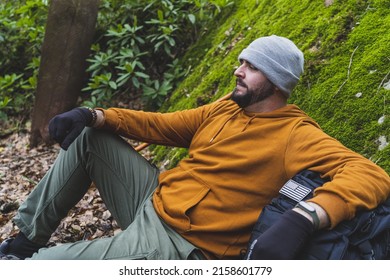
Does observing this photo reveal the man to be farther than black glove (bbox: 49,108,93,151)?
No

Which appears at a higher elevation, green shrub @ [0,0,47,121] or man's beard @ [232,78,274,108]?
man's beard @ [232,78,274,108]

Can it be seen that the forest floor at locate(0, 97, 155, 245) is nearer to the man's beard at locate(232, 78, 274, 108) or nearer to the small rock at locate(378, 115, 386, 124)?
the man's beard at locate(232, 78, 274, 108)

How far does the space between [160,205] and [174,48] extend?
171 inches

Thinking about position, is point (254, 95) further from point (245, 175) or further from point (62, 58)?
point (62, 58)

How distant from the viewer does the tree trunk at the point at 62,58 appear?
6129mm

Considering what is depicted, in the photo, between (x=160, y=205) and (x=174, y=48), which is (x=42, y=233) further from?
(x=174, y=48)

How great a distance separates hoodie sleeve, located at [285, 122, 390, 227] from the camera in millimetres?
2184

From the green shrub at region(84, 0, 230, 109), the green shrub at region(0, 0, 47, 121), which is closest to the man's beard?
the green shrub at region(84, 0, 230, 109)

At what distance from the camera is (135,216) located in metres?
3.17

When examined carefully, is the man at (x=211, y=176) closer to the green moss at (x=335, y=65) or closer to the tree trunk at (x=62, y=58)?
the green moss at (x=335, y=65)

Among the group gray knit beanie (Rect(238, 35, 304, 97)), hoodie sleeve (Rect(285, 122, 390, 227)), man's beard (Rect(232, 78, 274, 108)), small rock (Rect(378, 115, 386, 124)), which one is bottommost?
small rock (Rect(378, 115, 386, 124))

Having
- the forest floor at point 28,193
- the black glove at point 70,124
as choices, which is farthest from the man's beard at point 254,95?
the forest floor at point 28,193
